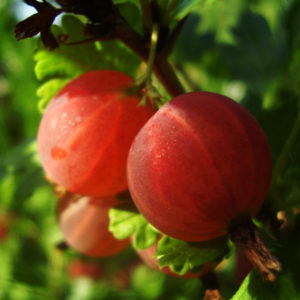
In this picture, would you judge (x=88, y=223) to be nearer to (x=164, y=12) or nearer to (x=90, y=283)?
(x=164, y=12)

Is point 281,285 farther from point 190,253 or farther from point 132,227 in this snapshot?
point 132,227

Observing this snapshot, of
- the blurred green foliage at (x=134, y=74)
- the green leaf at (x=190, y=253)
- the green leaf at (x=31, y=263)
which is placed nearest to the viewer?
the green leaf at (x=190, y=253)

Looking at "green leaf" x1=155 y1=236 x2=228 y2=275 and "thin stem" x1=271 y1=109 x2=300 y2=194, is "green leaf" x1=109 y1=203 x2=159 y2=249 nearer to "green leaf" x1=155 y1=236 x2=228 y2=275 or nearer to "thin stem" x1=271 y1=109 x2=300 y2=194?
"green leaf" x1=155 y1=236 x2=228 y2=275

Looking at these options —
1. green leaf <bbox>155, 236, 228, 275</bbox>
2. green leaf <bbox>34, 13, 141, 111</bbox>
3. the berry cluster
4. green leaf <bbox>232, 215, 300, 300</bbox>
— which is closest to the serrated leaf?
green leaf <bbox>34, 13, 141, 111</bbox>

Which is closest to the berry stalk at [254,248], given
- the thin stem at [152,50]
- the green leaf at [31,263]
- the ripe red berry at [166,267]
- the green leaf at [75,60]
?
the ripe red berry at [166,267]

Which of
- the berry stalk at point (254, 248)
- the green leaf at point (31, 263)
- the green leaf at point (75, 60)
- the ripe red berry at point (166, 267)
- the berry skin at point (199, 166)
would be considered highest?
the green leaf at point (75, 60)

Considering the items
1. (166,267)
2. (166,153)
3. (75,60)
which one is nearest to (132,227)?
(166,267)

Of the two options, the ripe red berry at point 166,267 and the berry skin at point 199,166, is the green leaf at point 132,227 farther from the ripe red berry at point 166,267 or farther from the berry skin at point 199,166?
the berry skin at point 199,166
